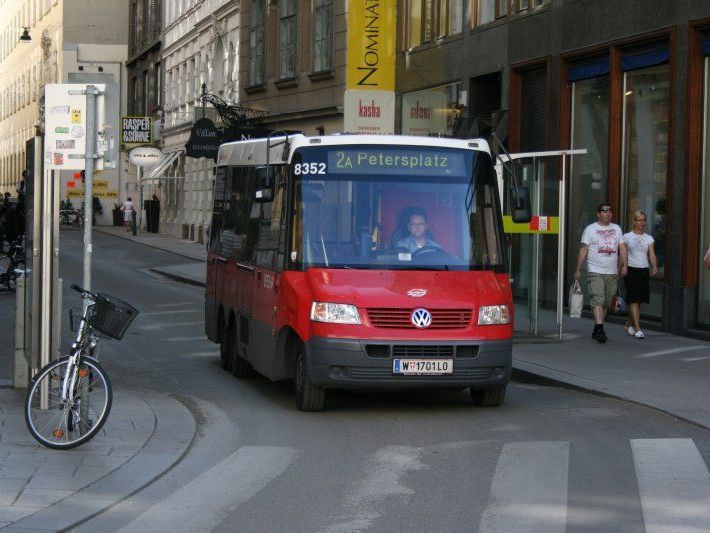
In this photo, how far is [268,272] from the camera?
510 inches

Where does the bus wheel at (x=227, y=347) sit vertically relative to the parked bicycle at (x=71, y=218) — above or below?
below

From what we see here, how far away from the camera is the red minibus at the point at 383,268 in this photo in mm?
11570

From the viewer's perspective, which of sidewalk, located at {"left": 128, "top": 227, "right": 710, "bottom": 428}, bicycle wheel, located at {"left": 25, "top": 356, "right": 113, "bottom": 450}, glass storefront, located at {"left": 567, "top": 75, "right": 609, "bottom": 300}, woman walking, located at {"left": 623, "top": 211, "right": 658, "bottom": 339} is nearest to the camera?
bicycle wheel, located at {"left": 25, "top": 356, "right": 113, "bottom": 450}

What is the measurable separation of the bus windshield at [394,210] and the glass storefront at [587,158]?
9.95 meters

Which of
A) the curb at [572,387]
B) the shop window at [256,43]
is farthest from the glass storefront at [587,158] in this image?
the shop window at [256,43]

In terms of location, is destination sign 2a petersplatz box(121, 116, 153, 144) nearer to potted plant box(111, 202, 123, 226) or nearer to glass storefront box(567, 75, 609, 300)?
potted plant box(111, 202, 123, 226)

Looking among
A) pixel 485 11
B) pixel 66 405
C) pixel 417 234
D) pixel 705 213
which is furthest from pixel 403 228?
pixel 485 11

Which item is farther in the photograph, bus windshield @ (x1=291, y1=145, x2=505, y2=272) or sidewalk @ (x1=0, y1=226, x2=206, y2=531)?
bus windshield @ (x1=291, y1=145, x2=505, y2=272)

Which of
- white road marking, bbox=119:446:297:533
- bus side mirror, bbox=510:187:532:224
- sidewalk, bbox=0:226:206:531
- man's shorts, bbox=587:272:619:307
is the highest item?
bus side mirror, bbox=510:187:532:224

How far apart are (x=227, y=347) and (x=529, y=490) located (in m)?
7.43

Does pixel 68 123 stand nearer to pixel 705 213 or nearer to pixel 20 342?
pixel 20 342

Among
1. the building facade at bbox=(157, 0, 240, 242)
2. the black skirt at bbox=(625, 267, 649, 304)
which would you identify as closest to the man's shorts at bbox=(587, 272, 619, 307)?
the black skirt at bbox=(625, 267, 649, 304)

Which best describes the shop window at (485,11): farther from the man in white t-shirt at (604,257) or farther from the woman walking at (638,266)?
the man in white t-shirt at (604,257)

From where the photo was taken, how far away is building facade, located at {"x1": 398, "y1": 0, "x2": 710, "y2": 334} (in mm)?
19062
